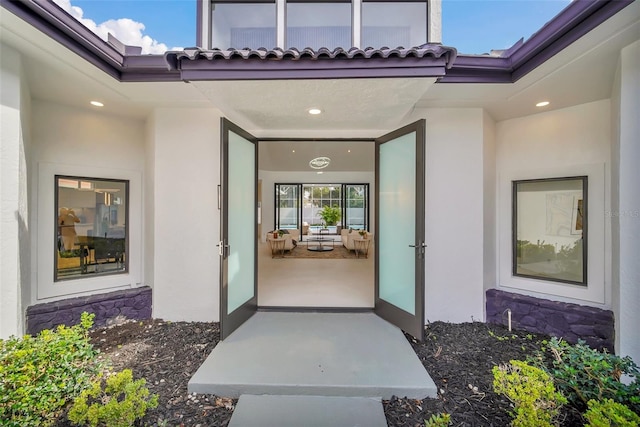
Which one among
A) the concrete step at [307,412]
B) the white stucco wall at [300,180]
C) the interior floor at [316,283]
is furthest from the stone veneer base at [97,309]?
the white stucco wall at [300,180]

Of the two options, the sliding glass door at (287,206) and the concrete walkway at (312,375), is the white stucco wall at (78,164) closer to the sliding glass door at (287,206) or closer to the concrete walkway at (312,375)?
the concrete walkway at (312,375)

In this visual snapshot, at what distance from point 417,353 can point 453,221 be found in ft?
5.63

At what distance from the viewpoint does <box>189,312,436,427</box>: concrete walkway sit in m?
1.98

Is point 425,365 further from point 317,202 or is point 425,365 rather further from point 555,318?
point 317,202

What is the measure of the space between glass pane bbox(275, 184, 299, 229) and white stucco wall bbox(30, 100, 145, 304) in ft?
27.4

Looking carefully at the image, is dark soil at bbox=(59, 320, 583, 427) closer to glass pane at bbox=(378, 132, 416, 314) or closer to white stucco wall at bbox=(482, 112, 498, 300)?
glass pane at bbox=(378, 132, 416, 314)

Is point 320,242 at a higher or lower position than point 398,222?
lower

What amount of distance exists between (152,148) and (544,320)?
5.53m

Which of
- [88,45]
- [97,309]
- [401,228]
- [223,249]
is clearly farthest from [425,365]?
[88,45]

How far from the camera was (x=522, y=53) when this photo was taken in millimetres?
2537

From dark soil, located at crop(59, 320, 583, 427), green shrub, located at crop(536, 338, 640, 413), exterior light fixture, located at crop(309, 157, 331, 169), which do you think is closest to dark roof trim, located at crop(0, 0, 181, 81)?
dark soil, located at crop(59, 320, 583, 427)

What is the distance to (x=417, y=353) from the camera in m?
2.78

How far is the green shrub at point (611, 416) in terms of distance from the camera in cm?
135

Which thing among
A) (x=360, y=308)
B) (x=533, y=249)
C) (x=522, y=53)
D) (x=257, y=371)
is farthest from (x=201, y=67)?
(x=533, y=249)
